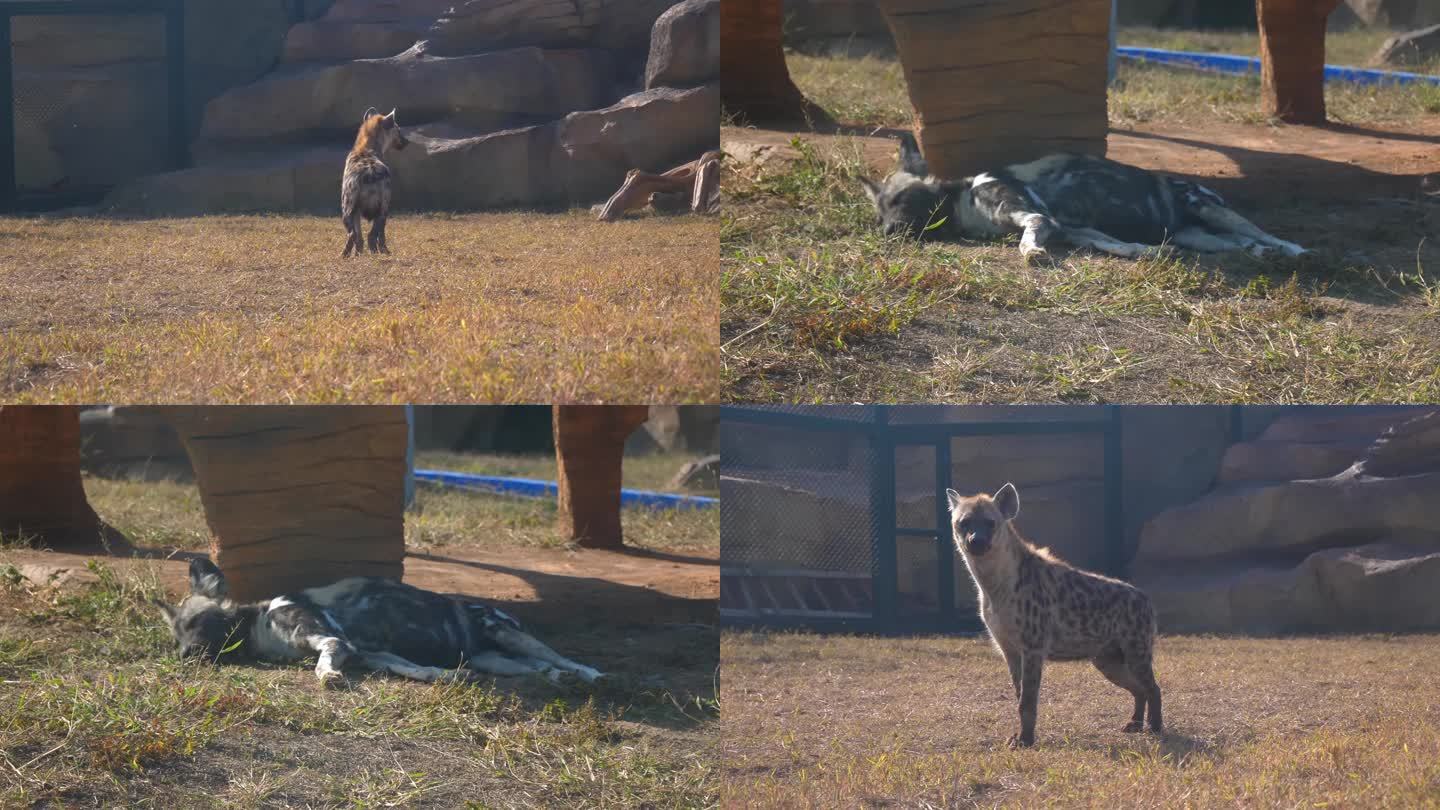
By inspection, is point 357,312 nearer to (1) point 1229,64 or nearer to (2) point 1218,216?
(2) point 1218,216

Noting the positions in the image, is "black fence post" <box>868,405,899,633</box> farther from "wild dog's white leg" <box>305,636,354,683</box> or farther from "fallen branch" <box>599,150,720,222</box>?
"wild dog's white leg" <box>305,636,354,683</box>

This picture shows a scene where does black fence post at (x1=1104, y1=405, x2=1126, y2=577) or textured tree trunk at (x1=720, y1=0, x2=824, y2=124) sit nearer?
black fence post at (x1=1104, y1=405, x2=1126, y2=577)

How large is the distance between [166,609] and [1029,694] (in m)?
4.53

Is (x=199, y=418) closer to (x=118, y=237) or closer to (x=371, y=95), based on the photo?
(x=118, y=237)

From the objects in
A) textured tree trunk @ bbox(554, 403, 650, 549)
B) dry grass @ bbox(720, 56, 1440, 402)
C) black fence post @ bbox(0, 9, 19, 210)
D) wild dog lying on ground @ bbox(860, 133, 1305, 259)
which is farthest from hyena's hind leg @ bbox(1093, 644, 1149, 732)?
textured tree trunk @ bbox(554, 403, 650, 549)

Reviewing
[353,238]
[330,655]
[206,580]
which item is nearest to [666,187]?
[353,238]

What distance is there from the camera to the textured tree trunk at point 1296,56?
12.7m

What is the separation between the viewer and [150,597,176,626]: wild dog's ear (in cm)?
721

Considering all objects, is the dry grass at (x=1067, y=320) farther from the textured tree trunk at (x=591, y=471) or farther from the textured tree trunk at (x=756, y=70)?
the textured tree trunk at (x=756, y=70)

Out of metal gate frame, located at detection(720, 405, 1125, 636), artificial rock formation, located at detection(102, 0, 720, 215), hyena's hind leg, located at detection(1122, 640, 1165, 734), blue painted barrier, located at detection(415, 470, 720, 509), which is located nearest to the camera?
hyena's hind leg, located at detection(1122, 640, 1165, 734)

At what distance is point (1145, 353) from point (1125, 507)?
1179 millimetres

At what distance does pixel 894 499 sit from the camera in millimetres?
5688

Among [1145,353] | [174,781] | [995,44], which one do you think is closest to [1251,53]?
[995,44]

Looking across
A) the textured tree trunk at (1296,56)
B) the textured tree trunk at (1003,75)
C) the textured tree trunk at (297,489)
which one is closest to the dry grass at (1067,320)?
the textured tree trunk at (1003,75)
